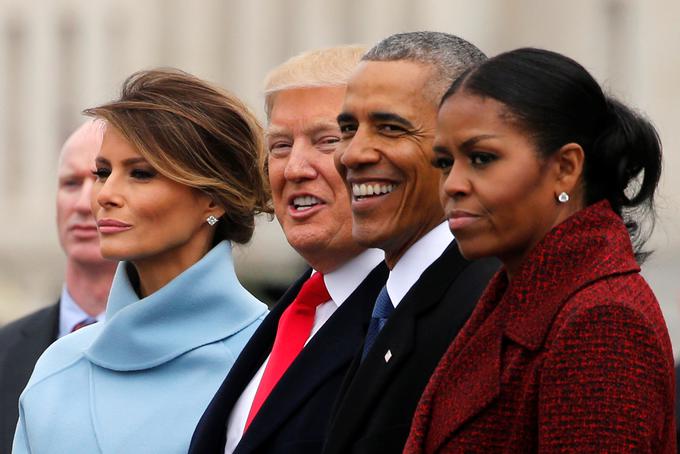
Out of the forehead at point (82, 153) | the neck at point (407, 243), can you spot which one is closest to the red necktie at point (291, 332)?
the neck at point (407, 243)

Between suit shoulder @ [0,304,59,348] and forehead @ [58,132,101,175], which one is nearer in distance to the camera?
suit shoulder @ [0,304,59,348]

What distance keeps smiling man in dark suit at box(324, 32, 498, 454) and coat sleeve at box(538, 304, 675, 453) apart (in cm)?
72

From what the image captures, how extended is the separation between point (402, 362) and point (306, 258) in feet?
2.67

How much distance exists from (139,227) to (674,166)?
19.2 m

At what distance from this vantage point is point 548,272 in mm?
3875

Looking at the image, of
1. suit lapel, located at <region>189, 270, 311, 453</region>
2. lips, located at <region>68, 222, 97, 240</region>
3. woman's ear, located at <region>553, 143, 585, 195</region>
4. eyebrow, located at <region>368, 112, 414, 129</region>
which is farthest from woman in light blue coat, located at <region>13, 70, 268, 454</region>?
woman's ear, located at <region>553, 143, 585, 195</region>

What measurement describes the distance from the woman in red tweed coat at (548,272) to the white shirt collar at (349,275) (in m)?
1.02

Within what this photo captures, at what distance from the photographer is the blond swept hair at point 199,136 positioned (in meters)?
5.73

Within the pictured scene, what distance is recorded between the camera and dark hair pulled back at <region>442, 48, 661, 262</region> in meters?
3.93

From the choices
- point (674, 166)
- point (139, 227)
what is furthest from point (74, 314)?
point (674, 166)

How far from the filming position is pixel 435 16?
27547 millimetres

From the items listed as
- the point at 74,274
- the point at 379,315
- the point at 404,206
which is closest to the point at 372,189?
the point at 404,206

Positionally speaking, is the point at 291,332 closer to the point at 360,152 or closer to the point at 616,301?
the point at 360,152

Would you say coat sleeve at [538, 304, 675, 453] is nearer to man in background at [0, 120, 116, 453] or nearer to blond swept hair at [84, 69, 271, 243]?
blond swept hair at [84, 69, 271, 243]
